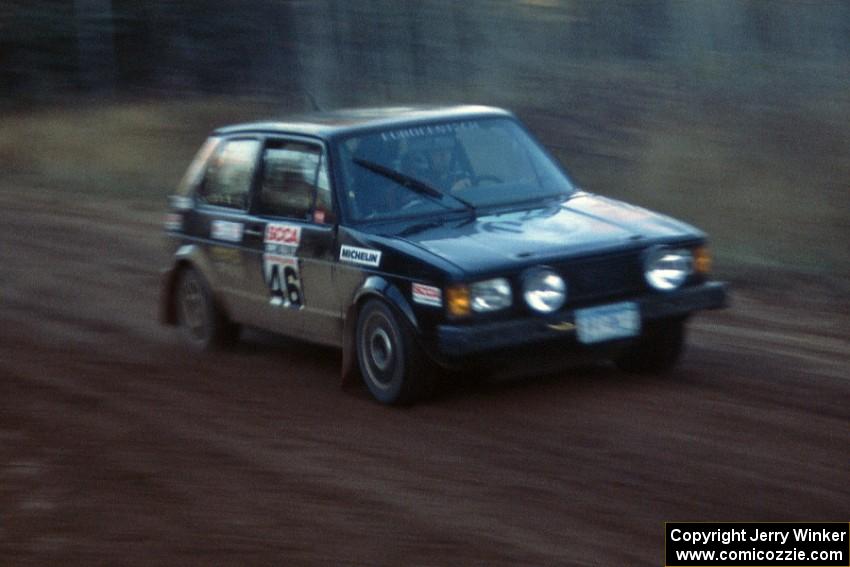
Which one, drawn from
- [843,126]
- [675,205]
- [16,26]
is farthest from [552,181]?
[16,26]

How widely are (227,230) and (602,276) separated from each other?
2.71 metres

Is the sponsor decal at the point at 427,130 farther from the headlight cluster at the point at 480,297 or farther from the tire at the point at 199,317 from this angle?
the tire at the point at 199,317

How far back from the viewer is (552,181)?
8.19 metres

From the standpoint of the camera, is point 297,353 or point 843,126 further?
point 843,126

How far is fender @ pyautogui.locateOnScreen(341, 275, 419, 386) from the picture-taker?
6996 millimetres

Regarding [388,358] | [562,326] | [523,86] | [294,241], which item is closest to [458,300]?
[562,326]

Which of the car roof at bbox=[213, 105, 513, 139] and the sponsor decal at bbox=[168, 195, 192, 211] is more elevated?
the car roof at bbox=[213, 105, 513, 139]

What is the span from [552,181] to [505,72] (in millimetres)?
14281

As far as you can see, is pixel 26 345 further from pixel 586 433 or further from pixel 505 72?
pixel 505 72

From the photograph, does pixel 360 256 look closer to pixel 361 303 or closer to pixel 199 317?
pixel 361 303

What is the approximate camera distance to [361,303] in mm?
7430

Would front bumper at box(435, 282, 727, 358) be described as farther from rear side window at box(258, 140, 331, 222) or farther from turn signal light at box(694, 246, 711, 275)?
rear side window at box(258, 140, 331, 222)

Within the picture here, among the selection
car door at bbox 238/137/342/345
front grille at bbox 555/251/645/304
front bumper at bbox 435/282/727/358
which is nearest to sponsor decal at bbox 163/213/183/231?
car door at bbox 238/137/342/345

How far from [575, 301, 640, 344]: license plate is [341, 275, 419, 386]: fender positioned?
805 mm
